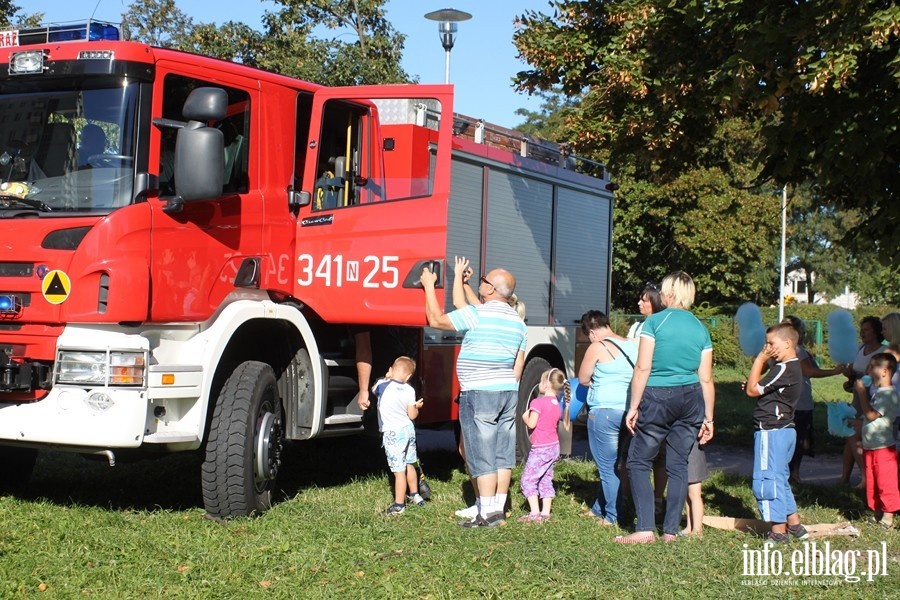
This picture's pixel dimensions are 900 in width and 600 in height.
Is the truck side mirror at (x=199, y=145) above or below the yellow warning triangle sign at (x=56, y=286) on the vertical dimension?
above

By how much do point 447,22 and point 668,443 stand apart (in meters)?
8.97

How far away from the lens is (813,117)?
8.44 m

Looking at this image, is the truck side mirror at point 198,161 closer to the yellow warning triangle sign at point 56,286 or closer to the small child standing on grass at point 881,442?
the yellow warning triangle sign at point 56,286

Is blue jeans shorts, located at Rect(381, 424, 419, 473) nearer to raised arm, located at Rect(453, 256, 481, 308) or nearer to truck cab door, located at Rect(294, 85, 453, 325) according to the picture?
truck cab door, located at Rect(294, 85, 453, 325)

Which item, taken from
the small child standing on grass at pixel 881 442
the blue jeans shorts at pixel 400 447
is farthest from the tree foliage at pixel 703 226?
the blue jeans shorts at pixel 400 447

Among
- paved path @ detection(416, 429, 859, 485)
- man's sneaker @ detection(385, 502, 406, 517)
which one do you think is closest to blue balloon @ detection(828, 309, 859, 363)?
paved path @ detection(416, 429, 859, 485)

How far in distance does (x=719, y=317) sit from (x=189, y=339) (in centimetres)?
2531

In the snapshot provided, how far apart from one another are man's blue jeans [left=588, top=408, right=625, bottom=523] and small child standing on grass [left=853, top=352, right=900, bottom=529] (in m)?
1.88

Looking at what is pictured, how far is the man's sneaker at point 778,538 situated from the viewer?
6.86 meters

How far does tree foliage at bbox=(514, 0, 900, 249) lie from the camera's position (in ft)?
25.2

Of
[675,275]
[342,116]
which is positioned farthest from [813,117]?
[342,116]

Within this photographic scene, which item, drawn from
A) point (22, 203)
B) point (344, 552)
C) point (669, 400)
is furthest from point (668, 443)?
point (22, 203)

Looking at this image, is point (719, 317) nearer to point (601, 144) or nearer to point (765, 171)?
point (601, 144)

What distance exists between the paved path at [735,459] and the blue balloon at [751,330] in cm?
124
